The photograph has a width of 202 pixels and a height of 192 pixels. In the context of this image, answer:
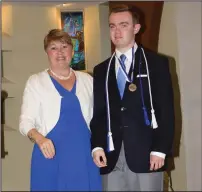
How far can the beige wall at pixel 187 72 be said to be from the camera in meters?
1.02

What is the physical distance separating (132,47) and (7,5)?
0.37m

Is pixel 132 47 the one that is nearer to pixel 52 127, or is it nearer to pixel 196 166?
pixel 52 127

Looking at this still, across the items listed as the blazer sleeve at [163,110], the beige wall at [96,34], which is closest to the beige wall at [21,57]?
the beige wall at [96,34]

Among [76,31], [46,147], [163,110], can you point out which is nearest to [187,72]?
[163,110]

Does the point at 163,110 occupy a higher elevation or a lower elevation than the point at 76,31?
lower

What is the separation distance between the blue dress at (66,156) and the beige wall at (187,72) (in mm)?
349

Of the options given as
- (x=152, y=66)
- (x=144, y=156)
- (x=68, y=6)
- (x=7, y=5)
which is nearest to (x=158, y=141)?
(x=144, y=156)

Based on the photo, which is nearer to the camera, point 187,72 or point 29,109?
point 29,109

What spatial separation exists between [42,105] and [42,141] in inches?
3.7

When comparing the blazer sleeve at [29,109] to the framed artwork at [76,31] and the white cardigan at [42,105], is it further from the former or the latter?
the framed artwork at [76,31]

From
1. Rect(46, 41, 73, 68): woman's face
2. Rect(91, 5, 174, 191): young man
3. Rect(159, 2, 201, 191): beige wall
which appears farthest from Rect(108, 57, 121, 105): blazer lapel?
Rect(159, 2, 201, 191): beige wall

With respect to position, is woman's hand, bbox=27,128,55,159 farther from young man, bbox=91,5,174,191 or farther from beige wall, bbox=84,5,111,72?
beige wall, bbox=84,5,111,72

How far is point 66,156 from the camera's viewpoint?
0.86 meters

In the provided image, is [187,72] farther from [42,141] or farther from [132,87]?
[42,141]
